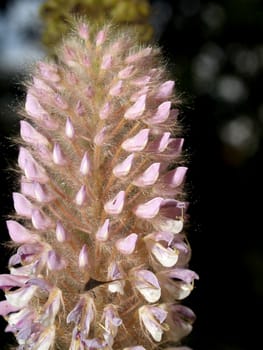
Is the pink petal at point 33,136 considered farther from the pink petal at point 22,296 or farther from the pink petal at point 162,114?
the pink petal at point 22,296

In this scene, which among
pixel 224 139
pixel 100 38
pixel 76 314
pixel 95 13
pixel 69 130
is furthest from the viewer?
pixel 224 139

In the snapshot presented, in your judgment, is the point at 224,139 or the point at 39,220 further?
the point at 224,139

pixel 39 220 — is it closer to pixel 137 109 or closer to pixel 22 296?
pixel 22 296

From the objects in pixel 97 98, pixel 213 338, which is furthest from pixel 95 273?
pixel 213 338

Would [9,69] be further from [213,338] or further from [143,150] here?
[143,150]

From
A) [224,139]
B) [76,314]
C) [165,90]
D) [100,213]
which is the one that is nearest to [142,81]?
[165,90]

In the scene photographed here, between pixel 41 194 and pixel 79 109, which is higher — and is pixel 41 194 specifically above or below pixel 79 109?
below

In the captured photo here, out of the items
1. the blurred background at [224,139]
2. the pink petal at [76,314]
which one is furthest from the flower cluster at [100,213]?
the blurred background at [224,139]
